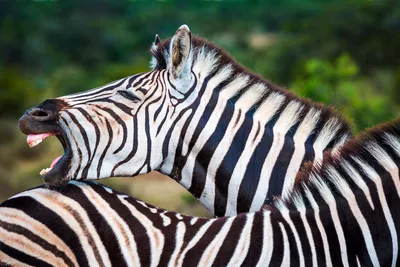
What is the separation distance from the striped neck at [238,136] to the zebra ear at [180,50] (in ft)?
0.53

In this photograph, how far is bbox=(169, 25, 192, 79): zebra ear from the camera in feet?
17.5

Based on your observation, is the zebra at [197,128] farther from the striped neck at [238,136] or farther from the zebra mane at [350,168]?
the zebra mane at [350,168]

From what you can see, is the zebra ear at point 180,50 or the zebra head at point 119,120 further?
the zebra ear at point 180,50

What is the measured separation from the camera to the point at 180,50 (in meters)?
5.42

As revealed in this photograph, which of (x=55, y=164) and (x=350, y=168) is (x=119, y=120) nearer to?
(x=55, y=164)

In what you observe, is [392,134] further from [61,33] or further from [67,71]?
[61,33]

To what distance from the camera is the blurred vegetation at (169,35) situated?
56.5 ft

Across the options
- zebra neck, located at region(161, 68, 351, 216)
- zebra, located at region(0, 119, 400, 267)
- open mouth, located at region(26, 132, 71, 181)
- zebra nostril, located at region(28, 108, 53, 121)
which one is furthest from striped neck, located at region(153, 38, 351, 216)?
zebra, located at region(0, 119, 400, 267)

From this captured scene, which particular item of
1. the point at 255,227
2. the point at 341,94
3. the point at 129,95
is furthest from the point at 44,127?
the point at 341,94

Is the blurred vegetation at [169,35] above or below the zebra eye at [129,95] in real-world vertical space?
above

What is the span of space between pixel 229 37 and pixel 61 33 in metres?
13.7

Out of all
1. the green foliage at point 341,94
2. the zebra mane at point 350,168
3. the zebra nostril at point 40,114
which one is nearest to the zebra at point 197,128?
the zebra nostril at point 40,114

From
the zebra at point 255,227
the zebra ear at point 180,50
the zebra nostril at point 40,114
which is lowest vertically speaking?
the zebra at point 255,227

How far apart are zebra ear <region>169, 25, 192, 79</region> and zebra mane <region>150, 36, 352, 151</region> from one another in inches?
4.4
